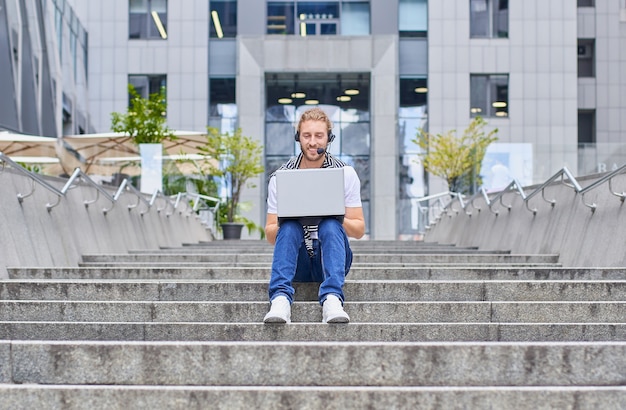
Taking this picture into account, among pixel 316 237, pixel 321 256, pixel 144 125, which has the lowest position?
pixel 321 256

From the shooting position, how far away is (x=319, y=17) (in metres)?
32.8

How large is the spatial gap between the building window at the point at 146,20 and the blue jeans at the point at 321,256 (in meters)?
29.2

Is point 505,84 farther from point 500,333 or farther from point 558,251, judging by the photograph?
point 500,333

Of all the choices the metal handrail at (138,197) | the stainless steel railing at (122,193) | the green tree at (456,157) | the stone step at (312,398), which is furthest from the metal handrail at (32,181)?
the green tree at (456,157)

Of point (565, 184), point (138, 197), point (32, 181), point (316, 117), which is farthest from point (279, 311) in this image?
point (138, 197)

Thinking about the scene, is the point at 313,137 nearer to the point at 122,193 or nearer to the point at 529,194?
the point at 529,194

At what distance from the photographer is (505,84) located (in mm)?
33031

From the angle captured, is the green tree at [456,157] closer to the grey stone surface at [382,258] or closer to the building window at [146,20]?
the grey stone surface at [382,258]

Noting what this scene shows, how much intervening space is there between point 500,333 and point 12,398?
2.48 metres

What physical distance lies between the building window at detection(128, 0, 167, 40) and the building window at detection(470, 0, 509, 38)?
1120 centimetres

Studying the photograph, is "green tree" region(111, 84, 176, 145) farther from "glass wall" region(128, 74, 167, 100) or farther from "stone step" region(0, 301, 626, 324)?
"glass wall" region(128, 74, 167, 100)

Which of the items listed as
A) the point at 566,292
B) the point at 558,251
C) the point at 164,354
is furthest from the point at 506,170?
the point at 164,354

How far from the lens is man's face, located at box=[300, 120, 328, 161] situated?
17.9ft

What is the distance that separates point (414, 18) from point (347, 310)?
94.7ft
